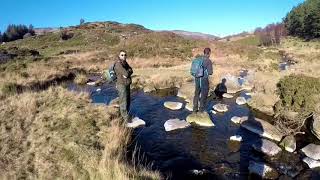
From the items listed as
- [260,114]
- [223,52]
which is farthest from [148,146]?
[223,52]

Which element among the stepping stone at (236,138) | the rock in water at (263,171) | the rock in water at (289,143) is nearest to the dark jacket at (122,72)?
the stepping stone at (236,138)

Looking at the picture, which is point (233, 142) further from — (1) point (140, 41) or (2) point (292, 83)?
(1) point (140, 41)

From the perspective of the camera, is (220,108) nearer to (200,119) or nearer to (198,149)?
(200,119)

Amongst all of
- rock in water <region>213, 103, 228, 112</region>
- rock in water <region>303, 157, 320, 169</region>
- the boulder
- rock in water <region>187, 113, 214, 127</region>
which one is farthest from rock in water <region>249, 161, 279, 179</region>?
rock in water <region>213, 103, 228, 112</region>

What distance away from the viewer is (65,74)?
3209cm

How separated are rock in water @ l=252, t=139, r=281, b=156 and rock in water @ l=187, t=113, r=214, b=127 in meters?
2.90

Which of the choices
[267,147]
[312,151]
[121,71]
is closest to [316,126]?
[312,151]

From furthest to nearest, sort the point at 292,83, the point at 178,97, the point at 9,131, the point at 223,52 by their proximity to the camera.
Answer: the point at 223,52 < the point at 178,97 < the point at 292,83 < the point at 9,131

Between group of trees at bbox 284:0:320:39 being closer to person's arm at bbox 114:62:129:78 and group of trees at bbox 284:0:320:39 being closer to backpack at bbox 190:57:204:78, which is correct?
backpack at bbox 190:57:204:78

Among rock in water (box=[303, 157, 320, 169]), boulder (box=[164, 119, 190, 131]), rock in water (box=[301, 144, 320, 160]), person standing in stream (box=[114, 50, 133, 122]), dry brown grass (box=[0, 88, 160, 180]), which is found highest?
person standing in stream (box=[114, 50, 133, 122])

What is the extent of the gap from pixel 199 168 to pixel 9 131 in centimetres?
593

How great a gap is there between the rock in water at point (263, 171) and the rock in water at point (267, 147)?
4.76 ft

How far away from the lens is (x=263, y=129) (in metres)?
14.2

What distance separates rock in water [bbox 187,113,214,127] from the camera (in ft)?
50.0
